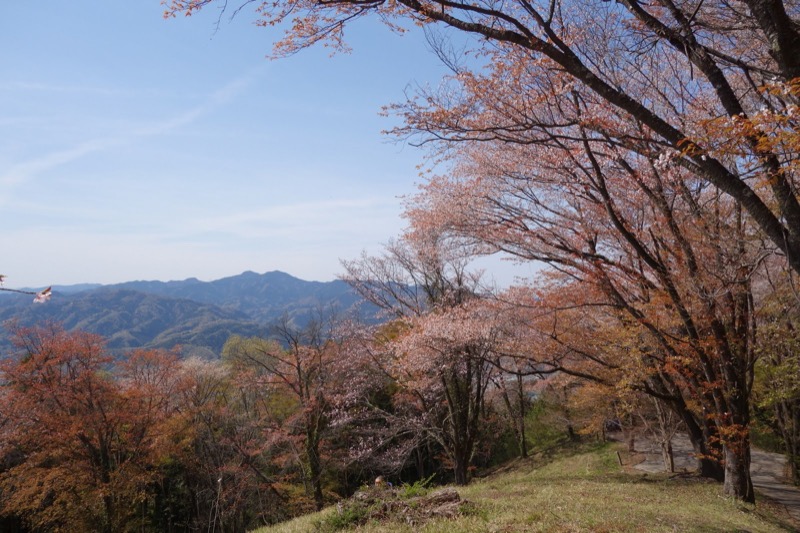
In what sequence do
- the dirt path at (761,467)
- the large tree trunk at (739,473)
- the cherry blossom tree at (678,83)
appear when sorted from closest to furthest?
the cherry blossom tree at (678,83)
the large tree trunk at (739,473)
the dirt path at (761,467)

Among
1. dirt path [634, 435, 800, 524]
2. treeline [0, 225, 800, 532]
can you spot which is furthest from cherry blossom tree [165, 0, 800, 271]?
dirt path [634, 435, 800, 524]

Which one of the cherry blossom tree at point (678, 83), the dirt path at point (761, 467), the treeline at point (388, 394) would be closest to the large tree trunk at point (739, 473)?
the treeline at point (388, 394)

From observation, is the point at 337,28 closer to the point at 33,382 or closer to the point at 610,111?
the point at 610,111

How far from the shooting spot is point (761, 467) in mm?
19703

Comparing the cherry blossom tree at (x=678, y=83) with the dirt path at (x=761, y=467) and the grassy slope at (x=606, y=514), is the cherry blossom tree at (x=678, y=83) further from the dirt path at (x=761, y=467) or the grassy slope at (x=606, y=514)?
the dirt path at (x=761, y=467)

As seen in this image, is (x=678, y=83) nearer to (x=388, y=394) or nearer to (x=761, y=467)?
(x=761, y=467)

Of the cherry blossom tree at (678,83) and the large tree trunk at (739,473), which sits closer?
the cherry blossom tree at (678,83)

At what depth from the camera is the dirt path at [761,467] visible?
13.7 meters

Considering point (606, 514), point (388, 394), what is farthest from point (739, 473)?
point (388, 394)

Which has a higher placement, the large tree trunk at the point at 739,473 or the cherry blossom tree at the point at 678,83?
the cherry blossom tree at the point at 678,83

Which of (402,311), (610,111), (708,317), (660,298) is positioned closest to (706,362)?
(708,317)

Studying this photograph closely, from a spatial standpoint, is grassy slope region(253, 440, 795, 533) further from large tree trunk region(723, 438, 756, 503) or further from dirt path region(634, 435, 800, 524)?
dirt path region(634, 435, 800, 524)

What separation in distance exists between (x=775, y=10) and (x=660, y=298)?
5.65m

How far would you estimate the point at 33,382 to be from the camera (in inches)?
770
